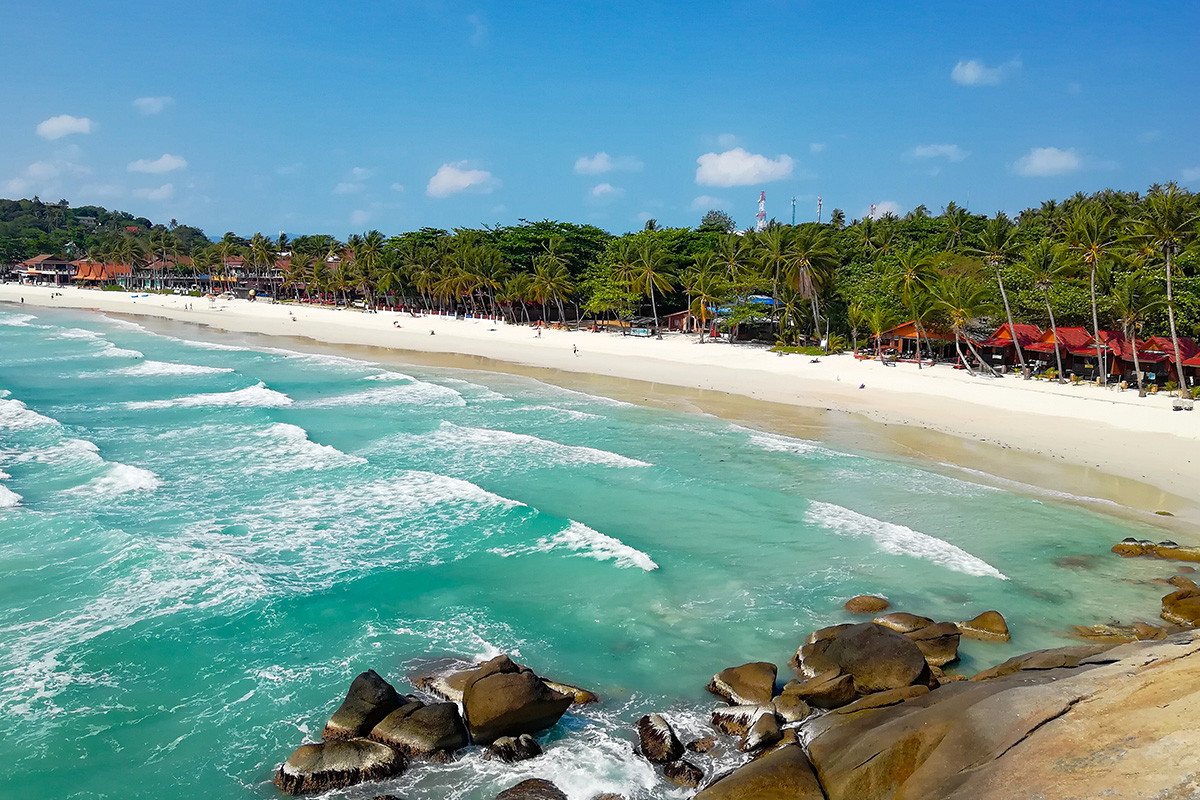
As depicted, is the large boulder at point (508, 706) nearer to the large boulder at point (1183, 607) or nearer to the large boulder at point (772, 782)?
the large boulder at point (772, 782)

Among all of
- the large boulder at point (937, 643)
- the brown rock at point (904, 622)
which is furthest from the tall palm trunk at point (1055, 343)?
the large boulder at point (937, 643)

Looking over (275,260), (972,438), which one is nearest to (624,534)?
(972,438)

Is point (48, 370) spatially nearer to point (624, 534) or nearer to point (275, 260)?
point (624, 534)

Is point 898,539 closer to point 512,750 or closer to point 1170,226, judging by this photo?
point 512,750

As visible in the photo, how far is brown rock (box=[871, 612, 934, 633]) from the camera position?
13641mm

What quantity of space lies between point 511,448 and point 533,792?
18322mm

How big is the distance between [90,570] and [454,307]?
247ft

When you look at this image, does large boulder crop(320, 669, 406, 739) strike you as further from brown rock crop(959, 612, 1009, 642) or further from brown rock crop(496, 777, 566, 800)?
brown rock crop(959, 612, 1009, 642)

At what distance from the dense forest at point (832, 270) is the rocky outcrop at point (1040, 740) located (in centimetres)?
3345

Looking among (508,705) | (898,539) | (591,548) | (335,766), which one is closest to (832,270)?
(898,539)

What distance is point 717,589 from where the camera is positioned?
16.3 m

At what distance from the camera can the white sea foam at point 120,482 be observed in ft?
71.1

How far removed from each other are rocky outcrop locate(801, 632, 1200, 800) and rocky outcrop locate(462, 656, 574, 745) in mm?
3845

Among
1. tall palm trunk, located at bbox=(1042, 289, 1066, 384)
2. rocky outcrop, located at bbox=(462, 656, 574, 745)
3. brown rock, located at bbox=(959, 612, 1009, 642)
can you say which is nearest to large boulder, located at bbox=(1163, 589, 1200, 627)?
brown rock, located at bbox=(959, 612, 1009, 642)
